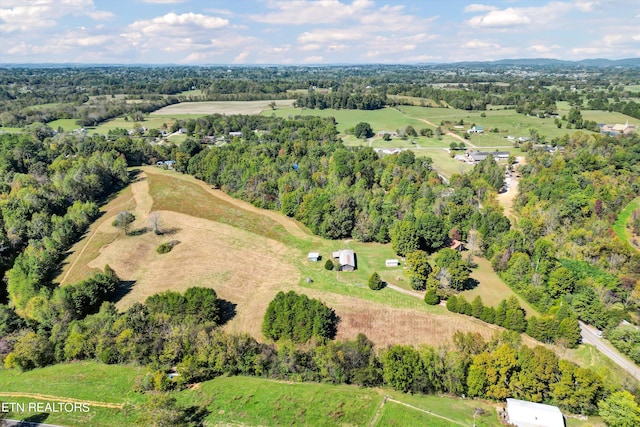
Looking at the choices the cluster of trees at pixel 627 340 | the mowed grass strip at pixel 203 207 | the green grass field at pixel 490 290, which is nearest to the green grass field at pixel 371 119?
the mowed grass strip at pixel 203 207

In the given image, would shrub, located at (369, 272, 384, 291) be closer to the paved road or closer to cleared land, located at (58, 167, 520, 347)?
cleared land, located at (58, 167, 520, 347)

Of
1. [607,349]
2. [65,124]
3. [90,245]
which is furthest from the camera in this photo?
[65,124]

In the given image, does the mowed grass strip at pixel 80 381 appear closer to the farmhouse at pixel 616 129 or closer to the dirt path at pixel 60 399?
the dirt path at pixel 60 399

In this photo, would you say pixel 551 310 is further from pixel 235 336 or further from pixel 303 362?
pixel 235 336

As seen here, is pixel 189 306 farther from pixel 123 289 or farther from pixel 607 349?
pixel 607 349

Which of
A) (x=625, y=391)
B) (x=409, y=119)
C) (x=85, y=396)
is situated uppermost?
(x=409, y=119)

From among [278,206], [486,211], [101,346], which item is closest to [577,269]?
[486,211]

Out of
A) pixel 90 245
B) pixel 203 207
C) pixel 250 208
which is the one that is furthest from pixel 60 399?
pixel 250 208
